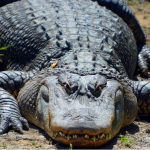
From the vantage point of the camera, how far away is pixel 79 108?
264 centimetres

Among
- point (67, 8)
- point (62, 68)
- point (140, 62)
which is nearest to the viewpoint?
point (62, 68)

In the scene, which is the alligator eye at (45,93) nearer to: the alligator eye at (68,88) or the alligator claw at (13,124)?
the alligator eye at (68,88)

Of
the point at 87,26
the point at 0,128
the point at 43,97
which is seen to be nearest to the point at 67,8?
the point at 87,26

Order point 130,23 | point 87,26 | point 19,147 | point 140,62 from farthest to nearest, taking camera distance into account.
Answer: point 130,23
point 140,62
point 87,26
point 19,147

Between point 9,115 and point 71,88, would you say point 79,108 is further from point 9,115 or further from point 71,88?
point 9,115

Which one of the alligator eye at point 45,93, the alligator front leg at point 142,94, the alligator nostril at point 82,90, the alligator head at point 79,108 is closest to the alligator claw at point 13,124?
the alligator head at point 79,108

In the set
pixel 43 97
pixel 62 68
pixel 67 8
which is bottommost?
pixel 43 97

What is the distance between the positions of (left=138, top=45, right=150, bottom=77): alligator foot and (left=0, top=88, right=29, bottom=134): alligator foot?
319 cm

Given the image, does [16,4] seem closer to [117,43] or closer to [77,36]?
[77,36]

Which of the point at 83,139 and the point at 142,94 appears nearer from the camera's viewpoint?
the point at 83,139

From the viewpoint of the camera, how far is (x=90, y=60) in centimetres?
352

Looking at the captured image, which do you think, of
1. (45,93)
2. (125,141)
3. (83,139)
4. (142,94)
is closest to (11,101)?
(45,93)

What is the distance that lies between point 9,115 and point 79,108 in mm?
984

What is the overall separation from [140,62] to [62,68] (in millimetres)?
2942
